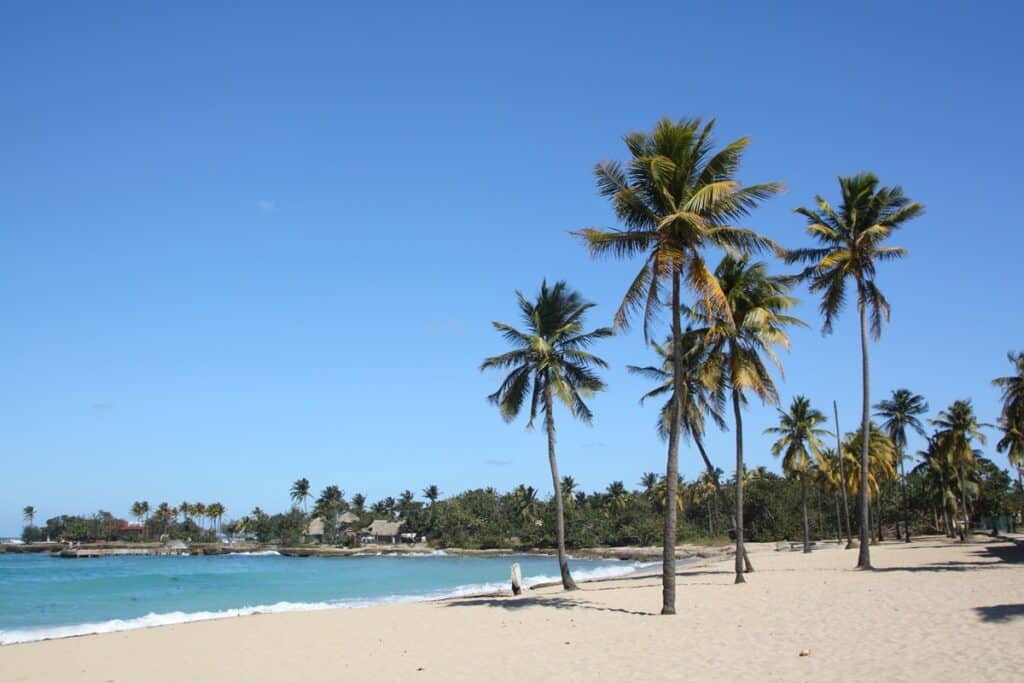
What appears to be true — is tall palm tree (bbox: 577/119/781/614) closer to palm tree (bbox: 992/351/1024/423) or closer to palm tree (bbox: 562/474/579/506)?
palm tree (bbox: 992/351/1024/423)

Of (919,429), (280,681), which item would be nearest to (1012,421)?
(919,429)

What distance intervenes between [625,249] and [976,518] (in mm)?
67706

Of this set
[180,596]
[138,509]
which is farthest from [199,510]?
[180,596]

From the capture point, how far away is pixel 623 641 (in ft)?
39.8

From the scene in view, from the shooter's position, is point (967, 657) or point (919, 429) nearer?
point (967, 657)

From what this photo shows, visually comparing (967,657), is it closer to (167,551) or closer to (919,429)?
(919,429)

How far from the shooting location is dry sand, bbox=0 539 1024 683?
31.4 feet

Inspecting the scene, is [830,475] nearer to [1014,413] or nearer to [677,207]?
[1014,413]

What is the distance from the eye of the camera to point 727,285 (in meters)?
23.7

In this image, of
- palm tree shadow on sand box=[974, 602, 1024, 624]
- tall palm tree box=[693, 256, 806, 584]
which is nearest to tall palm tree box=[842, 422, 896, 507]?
tall palm tree box=[693, 256, 806, 584]

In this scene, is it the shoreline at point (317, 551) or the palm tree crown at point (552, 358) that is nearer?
the palm tree crown at point (552, 358)

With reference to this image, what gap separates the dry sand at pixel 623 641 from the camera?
957 cm

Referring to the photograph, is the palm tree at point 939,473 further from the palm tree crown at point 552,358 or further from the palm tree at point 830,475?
the palm tree crown at point 552,358

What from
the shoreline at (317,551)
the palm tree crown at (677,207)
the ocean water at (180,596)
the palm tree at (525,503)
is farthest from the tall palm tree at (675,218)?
the palm tree at (525,503)
